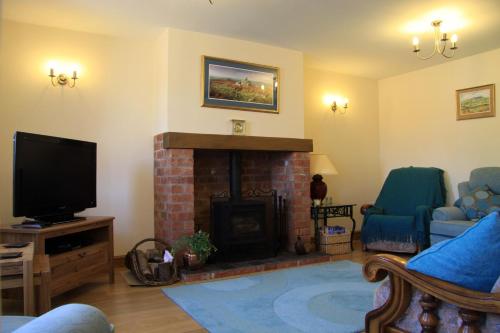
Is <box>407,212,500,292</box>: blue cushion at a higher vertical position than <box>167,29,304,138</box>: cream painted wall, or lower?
lower

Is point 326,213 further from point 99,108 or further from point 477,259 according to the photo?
point 477,259

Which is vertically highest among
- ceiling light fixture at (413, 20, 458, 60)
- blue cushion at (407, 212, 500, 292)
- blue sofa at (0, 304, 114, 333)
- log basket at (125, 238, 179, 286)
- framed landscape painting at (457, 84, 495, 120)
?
ceiling light fixture at (413, 20, 458, 60)

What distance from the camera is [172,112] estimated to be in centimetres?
375

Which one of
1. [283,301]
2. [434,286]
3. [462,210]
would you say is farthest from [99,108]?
[462,210]

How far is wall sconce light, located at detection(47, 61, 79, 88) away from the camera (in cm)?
363

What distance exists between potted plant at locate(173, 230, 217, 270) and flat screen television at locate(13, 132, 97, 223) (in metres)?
0.90

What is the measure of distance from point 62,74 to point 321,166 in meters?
3.07

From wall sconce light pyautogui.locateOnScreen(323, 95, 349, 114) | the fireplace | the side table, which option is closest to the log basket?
the fireplace

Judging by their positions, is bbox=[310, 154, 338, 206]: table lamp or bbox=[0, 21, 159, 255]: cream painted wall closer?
bbox=[0, 21, 159, 255]: cream painted wall

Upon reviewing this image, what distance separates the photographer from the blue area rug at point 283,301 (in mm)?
2391

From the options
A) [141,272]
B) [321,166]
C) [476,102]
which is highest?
[476,102]

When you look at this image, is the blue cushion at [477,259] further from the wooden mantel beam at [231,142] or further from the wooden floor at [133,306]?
the wooden mantel beam at [231,142]

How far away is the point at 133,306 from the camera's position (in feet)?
9.16

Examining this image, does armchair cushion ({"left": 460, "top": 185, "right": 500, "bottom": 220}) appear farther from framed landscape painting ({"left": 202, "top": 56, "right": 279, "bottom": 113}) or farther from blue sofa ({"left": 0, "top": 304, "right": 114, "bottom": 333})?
blue sofa ({"left": 0, "top": 304, "right": 114, "bottom": 333})
